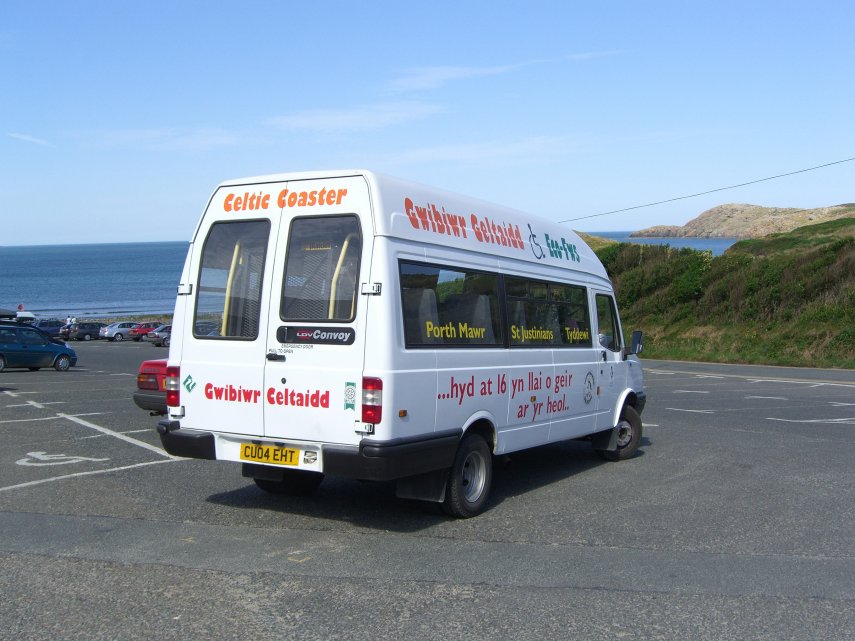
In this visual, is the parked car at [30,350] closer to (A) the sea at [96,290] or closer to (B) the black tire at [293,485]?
(B) the black tire at [293,485]

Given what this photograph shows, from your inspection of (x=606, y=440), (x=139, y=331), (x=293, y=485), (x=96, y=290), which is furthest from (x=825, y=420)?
(x=96, y=290)

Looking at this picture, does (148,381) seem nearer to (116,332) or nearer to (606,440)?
(606,440)

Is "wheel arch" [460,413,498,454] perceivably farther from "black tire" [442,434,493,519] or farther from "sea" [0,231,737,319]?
"sea" [0,231,737,319]

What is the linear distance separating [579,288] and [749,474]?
2.80 m

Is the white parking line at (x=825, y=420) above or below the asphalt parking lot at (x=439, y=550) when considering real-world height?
above

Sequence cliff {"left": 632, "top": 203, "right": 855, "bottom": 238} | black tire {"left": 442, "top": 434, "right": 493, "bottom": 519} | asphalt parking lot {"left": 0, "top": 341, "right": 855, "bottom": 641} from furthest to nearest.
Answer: cliff {"left": 632, "top": 203, "right": 855, "bottom": 238} → black tire {"left": 442, "top": 434, "right": 493, "bottom": 519} → asphalt parking lot {"left": 0, "top": 341, "right": 855, "bottom": 641}

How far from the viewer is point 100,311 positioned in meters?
94.1

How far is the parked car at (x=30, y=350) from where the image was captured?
28500 millimetres

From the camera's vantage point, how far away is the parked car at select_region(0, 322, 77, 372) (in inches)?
1122

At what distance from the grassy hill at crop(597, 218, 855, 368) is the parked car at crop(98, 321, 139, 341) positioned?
3248 centimetres

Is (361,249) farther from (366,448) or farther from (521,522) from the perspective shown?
(521,522)

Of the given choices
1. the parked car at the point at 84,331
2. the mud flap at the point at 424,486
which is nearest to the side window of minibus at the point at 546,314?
the mud flap at the point at 424,486

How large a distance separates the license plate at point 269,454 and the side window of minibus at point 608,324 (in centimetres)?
454

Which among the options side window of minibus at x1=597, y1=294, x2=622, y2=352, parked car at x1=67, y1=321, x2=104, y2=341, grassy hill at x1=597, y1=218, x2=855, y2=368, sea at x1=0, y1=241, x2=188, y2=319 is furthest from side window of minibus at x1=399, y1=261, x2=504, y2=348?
sea at x1=0, y1=241, x2=188, y2=319
